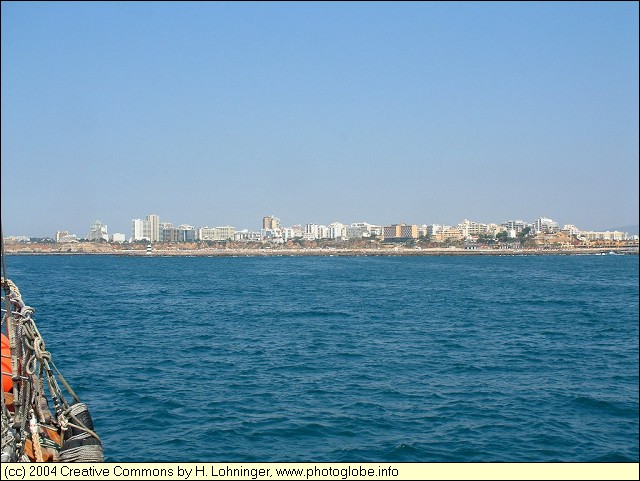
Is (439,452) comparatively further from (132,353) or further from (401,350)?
(132,353)

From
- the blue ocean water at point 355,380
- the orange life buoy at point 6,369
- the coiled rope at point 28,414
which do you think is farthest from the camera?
the blue ocean water at point 355,380

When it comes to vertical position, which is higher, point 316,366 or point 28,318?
point 28,318

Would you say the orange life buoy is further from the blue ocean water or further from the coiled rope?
the blue ocean water

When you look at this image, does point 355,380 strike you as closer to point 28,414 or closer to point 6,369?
point 28,414

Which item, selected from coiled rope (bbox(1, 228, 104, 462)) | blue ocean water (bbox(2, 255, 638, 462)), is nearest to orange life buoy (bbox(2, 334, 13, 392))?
coiled rope (bbox(1, 228, 104, 462))

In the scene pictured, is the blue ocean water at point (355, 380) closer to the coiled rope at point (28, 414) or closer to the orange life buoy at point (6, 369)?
the coiled rope at point (28, 414)

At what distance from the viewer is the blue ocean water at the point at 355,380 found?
14.5 metres

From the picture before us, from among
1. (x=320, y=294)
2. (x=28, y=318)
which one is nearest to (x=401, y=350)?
(x=28, y=318)

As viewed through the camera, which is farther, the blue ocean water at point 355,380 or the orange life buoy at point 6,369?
the blue ocean water at point 355,380

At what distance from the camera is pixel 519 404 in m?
17.8

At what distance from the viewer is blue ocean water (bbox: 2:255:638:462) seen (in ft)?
47.6

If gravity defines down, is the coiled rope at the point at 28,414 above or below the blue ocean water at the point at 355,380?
above

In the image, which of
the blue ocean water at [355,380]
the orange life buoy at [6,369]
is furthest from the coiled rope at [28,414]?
the blue ocean water at [355,380]

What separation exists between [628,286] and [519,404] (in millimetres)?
50172
